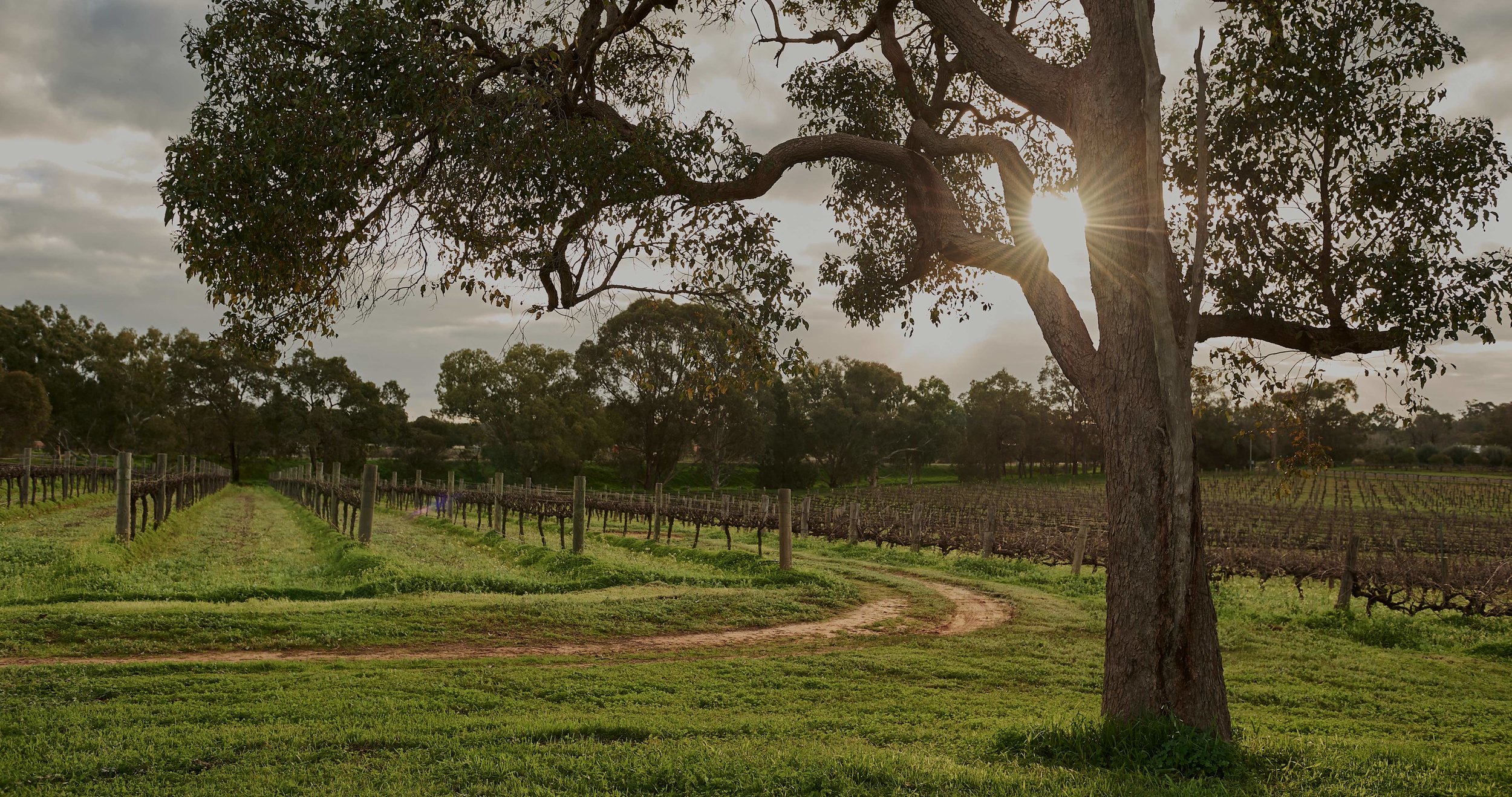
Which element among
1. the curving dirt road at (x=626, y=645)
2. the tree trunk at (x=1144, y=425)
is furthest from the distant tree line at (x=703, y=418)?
the tree trunk at (x=1144, y=425)

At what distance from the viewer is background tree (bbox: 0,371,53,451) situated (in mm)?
53625

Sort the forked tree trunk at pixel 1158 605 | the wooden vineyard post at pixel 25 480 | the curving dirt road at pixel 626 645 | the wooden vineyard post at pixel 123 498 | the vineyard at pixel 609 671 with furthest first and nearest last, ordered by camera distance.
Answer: the wooden vineyard post at pixel 25 480 < the wooden vineyard post at pixel 123 498 < the curving dirt road at pixel 626 645 < the forked tree trunk at pixel 1158 605 < the vineyard at pixel 609 671

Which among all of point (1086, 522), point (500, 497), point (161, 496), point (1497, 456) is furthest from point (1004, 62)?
point (1497, 456)

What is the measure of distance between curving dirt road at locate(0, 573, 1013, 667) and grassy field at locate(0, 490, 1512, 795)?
32 cm

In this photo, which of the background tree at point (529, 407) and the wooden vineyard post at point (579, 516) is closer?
the wooden vineyard post at point (579, 516)

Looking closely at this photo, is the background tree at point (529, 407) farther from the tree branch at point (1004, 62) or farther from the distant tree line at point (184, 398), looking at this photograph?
the tree branch at point (1004, 62)

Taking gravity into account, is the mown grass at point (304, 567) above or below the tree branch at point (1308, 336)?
below

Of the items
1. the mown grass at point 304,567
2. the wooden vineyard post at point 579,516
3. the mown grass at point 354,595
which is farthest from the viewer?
the wooden vineyard post at point 579,516

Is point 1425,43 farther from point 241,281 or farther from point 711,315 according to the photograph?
point 241,281

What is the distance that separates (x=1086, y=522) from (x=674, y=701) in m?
31.9

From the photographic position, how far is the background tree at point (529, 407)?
58.0 meters

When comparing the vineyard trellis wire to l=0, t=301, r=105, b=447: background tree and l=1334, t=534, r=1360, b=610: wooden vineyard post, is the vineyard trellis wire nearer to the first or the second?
l=1334, t=534, r=1360, b=610: wooden vineyard post

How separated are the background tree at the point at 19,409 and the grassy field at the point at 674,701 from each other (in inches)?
1940

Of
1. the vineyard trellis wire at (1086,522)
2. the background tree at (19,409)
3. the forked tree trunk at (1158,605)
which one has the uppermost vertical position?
the background tree at (19,409)
